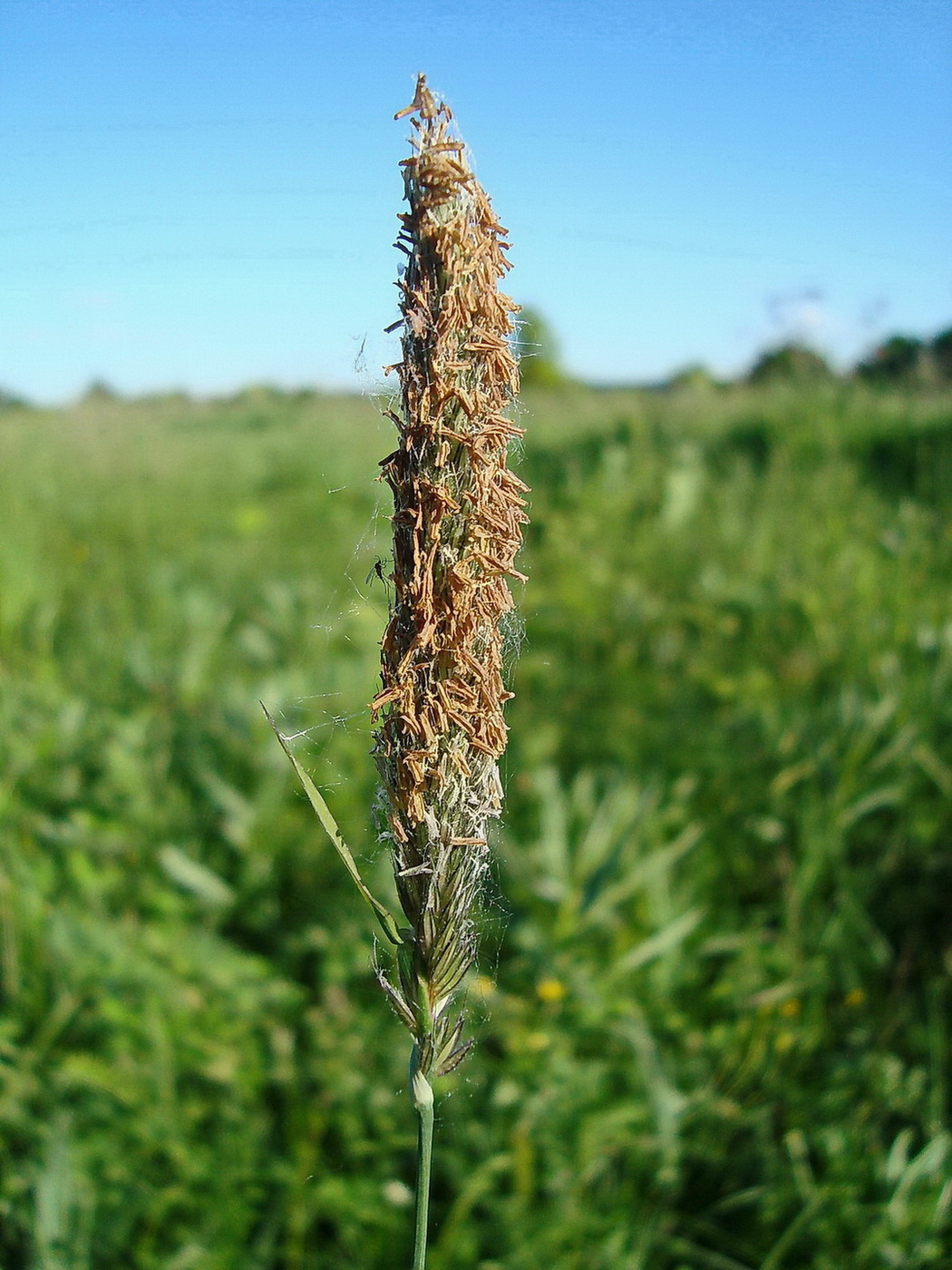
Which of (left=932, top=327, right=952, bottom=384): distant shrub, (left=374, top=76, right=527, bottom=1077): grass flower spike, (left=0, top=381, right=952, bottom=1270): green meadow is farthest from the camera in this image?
(left=932, top=327, right=952, bottom=384): distant shrub

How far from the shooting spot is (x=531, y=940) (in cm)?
206

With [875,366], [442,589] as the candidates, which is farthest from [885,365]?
[442,589]

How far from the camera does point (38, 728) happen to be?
2604mm

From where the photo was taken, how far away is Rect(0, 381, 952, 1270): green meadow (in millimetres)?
1669

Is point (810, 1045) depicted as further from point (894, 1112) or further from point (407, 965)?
point (407, 965)

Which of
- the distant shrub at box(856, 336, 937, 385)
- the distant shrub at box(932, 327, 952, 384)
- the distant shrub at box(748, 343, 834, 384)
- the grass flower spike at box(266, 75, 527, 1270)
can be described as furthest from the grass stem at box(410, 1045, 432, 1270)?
the distant shrub at box(932, 327, 952, 384)

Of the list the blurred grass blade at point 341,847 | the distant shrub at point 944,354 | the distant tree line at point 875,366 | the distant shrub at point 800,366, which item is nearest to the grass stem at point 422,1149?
the blurred grass blade at point 341,847

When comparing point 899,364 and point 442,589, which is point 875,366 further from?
point 442,589

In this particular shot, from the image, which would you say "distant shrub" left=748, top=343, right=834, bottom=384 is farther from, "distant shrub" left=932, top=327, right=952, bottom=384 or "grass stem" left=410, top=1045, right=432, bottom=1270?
"grass stem" left=410, top=1045, right=432, bottom=1270

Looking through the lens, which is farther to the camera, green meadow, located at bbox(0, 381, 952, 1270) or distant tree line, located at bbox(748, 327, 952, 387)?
distant tree line, located at bbox(748, 327, 952, 387)

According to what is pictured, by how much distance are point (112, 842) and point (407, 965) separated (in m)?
1.74

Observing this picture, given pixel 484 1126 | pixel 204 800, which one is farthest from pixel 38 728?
pixel 484 1126

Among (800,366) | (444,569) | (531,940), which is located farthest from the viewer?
(800,366)

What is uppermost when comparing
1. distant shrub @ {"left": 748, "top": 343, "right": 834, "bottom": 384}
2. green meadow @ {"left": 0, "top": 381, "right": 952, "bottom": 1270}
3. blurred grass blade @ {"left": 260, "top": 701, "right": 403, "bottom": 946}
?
distant shrub @ {"left": 748, "top": 343, "right": 834, "bottom": 384}
